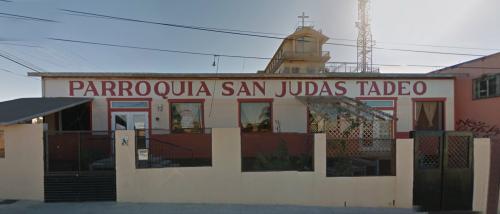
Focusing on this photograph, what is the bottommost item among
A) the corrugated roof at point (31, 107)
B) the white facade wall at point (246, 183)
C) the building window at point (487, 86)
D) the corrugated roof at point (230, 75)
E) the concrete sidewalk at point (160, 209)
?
the concrete sidewalk at point (160, 209)

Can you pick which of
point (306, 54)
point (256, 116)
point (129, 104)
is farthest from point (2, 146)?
point (306, 54)

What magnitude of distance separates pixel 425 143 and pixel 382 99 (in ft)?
16.4

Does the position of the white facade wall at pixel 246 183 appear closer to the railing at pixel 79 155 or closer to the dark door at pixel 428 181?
the dark door at pixel 428 181

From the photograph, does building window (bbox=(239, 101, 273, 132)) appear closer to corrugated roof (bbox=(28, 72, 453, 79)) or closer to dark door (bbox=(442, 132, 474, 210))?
corrugated roof (bbox=(28, 72, 453, 79))

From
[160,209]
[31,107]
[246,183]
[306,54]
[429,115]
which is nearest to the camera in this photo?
[160,209]

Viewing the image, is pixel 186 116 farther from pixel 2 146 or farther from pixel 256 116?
pixel 2 146

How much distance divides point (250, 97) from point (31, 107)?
7.28m

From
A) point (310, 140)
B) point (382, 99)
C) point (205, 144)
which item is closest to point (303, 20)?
point (382, 99)

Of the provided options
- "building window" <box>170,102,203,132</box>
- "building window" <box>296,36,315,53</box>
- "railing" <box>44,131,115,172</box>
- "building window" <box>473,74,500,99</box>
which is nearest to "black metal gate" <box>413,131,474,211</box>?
"building window" <box>473,74,500,99</box>

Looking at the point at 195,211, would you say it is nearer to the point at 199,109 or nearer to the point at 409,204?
the point at 409,204

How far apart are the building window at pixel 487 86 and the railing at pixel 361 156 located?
691 cm

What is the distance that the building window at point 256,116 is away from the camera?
39.2 ft

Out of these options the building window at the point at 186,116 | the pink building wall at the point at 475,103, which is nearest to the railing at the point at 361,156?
the building window at the point at 186,116

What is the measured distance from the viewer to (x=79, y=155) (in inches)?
275
